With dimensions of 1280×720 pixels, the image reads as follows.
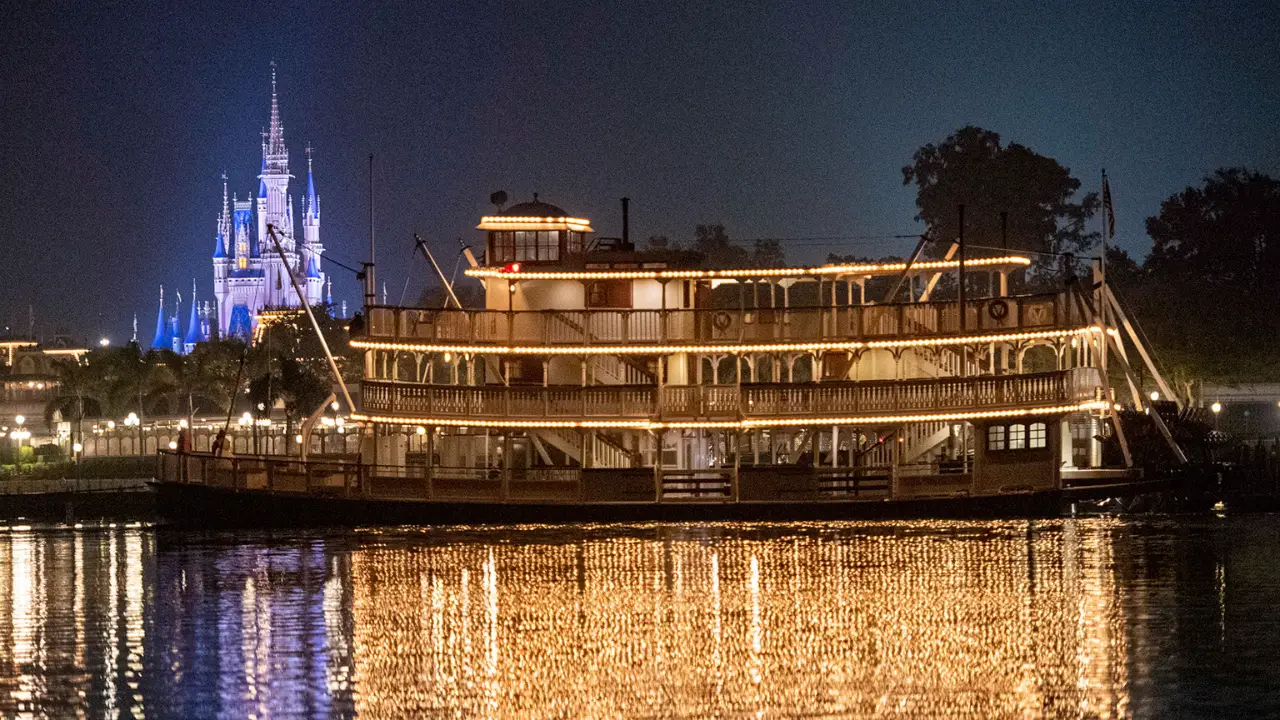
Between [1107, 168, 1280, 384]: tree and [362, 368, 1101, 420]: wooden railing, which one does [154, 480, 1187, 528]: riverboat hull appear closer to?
[362, 368, 1101, 420]: wooden railing

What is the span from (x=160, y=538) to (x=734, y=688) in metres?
24.1

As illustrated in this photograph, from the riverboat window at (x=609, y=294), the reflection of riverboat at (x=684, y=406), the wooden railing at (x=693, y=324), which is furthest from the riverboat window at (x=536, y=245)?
the wooden railing at (x=693, y=324)

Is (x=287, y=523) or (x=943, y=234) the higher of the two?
(x=943, y=234)

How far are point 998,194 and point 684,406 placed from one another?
56.5m

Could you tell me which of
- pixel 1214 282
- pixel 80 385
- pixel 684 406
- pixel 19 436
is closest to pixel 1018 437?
pixel 684 406

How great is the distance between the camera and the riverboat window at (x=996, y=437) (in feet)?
135

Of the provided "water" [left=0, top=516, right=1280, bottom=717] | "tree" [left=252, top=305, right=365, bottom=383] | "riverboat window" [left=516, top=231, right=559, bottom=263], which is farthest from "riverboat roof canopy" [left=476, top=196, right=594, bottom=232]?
"tree" [left=252, top=305, right=365, bottom=383]

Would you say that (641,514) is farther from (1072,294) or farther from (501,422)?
(1072,294)

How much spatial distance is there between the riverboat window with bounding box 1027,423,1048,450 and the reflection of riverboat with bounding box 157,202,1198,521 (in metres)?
0.04

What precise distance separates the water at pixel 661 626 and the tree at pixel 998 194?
2237 inches

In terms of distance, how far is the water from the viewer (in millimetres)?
19391

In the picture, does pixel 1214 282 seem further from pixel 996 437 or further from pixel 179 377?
pixel 179 377

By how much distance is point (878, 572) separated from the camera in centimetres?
2992

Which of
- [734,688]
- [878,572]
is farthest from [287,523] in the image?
[734,688]
